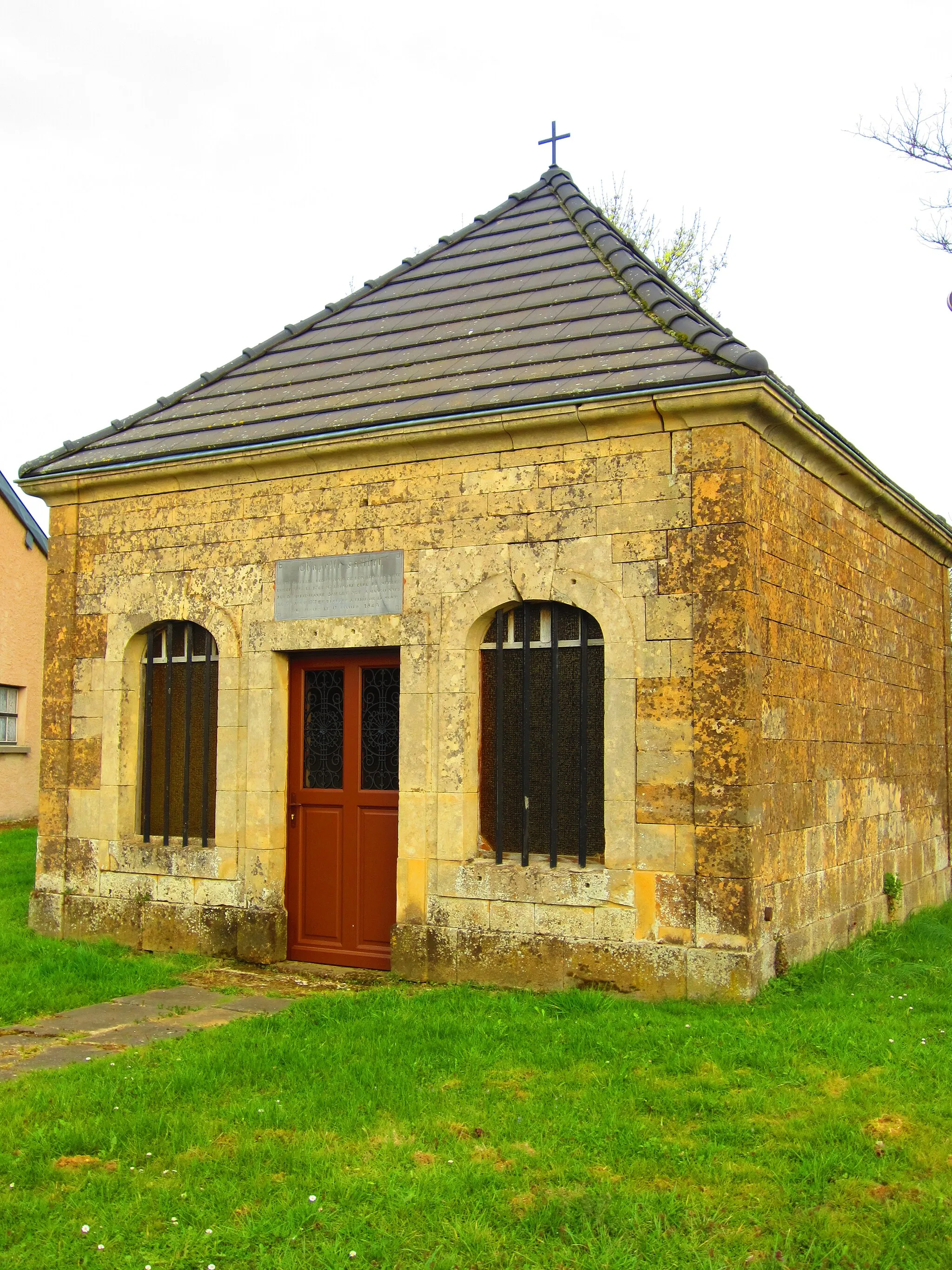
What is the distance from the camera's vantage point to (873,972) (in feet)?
25.5

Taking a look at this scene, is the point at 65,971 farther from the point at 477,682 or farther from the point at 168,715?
the point at 477,682

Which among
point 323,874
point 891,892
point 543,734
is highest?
point 543,734

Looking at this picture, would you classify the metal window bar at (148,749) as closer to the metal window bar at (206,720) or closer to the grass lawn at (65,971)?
the metal window bar at (206,720)

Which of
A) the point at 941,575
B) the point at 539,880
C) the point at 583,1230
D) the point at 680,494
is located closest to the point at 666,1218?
the point at 583,1230

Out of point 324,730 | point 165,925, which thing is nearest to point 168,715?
point 324,730

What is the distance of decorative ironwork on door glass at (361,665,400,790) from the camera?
27.9 feet

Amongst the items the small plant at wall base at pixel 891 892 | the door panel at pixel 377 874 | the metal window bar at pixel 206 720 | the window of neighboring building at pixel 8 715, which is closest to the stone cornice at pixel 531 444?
the metal window bar at pixel 206 720

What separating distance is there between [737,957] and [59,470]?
6.83 meters

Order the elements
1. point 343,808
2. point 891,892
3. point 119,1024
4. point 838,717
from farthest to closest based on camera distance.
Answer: point 891,892 → point 838,717 → point 343,808 → point 119,1024

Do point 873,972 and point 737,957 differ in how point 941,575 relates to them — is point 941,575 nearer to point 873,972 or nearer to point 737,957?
point 873,972

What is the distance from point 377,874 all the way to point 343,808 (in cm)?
56

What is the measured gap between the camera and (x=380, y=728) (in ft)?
28.1

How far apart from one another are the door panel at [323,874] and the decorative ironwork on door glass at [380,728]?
15.5 inches

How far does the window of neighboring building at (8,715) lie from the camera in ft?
60.7
